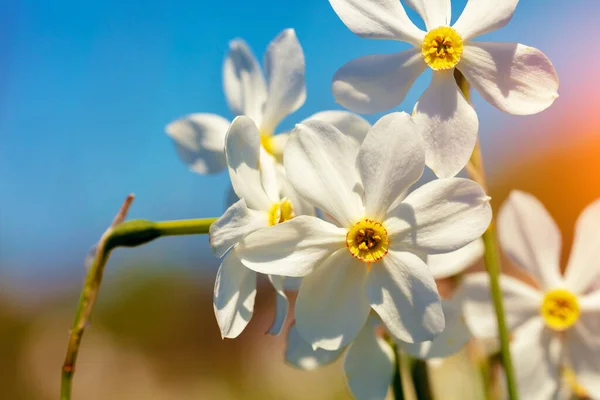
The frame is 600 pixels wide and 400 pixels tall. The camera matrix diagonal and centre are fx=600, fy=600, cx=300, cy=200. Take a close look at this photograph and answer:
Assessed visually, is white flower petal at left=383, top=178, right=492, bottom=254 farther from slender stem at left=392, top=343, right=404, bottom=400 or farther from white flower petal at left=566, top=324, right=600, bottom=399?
white flower petal at left=566, top=324, right=600, bottom=399

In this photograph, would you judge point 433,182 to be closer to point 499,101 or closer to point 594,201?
point 499,101

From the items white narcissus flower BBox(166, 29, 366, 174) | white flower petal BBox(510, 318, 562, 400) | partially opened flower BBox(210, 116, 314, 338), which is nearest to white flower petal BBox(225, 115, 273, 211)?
partially opened flower BBox(210, 116, 314, 338)

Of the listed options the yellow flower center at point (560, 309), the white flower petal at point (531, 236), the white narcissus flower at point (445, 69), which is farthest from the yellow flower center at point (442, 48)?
the yellow flower center at point (560, 309)

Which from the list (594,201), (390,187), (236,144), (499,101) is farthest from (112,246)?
(594,201)

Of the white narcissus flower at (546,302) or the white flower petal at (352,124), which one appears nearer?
the white flower petal at (352,124)

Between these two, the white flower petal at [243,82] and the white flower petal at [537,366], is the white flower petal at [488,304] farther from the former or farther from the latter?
the white flower petal at [243,82]

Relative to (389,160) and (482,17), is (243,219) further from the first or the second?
(482,17)

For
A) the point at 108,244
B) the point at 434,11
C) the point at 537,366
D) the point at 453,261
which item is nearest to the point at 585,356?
the point at 537,366
